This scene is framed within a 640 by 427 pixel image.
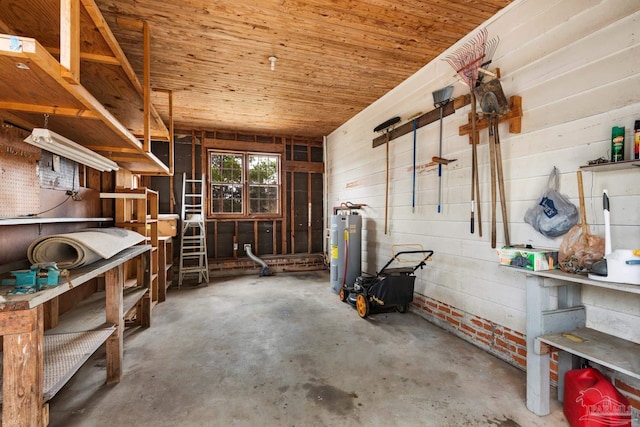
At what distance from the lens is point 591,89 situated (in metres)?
2.02

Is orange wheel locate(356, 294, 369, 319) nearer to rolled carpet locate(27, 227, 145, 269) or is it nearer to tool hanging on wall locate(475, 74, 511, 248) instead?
tool hanging on wall locate(475, 74, 511, 248)

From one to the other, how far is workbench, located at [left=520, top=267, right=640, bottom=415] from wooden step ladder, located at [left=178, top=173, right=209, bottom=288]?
526cm

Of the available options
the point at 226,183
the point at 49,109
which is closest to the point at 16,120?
the point at 49,109

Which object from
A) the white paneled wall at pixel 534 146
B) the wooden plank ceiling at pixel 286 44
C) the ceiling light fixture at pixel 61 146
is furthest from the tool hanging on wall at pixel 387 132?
the ceiling light fixture at pixel 61 146

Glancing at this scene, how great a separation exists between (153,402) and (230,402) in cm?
57

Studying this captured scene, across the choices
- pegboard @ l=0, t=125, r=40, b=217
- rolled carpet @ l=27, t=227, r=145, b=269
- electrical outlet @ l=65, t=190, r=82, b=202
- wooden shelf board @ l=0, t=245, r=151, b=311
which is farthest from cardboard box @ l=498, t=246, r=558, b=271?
electrical outlet @ l=65, t=190, r=82, b=202

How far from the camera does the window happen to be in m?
6.52

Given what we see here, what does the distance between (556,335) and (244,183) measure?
238 inches

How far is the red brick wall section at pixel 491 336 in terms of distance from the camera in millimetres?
1891

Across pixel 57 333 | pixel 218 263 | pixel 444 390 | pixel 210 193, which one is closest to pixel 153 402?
pixel 57 333

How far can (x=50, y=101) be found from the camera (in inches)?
65.6

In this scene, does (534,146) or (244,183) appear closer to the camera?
(534,146)

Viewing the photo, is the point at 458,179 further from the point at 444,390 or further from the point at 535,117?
the point at 444,390

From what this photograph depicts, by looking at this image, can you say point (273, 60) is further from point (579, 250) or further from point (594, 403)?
point (594, 403)
